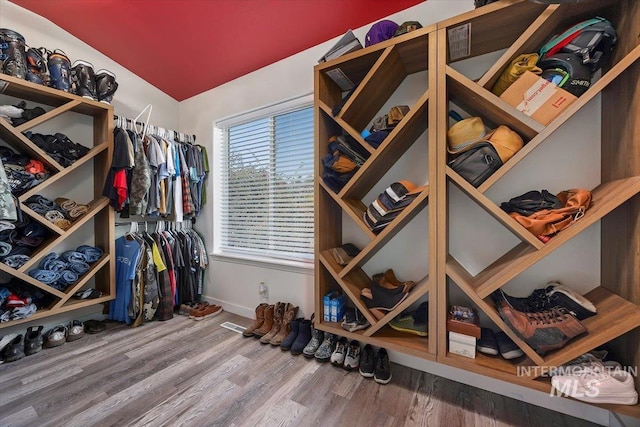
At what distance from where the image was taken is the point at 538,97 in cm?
100

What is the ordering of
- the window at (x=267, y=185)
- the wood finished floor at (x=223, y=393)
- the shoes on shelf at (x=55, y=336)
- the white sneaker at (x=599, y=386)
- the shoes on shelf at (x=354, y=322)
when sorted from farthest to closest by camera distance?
the window at (x=267, y=185) → the shoes on shelf at (x=55, y=336) → the shoes on shelf at (x=354, y=322) → the wood finished floor at (x=223, y=393) → the white sneaker at (x=599, y=386)

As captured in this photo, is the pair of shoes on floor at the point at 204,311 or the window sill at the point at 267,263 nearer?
the window sill at the point at 267,263

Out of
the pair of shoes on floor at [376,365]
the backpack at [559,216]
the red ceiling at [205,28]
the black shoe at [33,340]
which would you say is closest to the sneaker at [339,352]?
the pair of shoes on floor at [376,365]

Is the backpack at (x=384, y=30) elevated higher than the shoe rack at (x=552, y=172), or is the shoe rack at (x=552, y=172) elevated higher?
the backpack at (x=384, y=30)

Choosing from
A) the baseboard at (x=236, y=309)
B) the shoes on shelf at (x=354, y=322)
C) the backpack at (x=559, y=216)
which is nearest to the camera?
the backpack at (x=559, y=216)

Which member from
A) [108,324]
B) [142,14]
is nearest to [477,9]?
[142,14]

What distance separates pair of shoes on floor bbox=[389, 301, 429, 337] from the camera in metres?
1.28

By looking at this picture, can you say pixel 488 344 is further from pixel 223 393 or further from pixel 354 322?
pixel 223 393

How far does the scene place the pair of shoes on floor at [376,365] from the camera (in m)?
1.42

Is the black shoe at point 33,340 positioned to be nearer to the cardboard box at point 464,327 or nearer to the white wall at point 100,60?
the white wall at point 100,60

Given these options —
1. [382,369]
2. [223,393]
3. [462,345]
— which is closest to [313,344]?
[382,369]

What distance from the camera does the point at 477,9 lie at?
1.07 m

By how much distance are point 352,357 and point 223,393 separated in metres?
0.77

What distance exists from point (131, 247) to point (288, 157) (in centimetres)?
162
